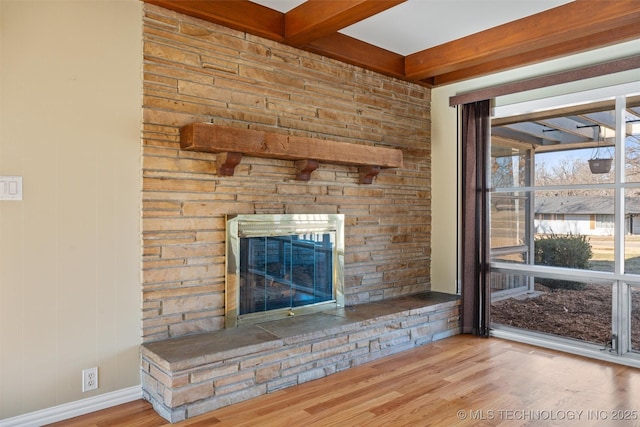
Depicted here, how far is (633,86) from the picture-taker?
3.20 m

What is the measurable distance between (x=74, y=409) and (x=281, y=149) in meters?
1.98

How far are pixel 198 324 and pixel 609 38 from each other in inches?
140

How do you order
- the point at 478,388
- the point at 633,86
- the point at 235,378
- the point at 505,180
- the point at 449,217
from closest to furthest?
the point at 235,378
the point at 478,388
the point at 633,86
the point at 505,180
the point at 449,217

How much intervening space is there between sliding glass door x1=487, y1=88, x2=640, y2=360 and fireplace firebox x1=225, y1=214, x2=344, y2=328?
1.62 m

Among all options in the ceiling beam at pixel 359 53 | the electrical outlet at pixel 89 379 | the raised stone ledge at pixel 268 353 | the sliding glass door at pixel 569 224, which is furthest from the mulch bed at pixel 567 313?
the electrical outlet at pixel 89 379

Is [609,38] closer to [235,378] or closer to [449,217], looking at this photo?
[449,217]

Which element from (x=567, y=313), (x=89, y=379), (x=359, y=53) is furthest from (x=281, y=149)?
(x=567, y=313)

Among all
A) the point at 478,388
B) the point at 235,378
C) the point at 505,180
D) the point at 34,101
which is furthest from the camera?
the point at 505,180

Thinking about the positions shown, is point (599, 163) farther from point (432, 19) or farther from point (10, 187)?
point (10, 187)

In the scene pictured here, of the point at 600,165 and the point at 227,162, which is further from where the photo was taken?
the point at 600,165

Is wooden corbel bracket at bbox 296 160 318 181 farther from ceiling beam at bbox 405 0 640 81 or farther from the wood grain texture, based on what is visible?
ceiling beam at bbox 405 0 640 81

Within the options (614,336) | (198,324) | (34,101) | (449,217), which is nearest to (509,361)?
(614,336)

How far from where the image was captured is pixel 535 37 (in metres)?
3.16

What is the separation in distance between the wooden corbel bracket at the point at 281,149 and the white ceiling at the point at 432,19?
3.00 feet
